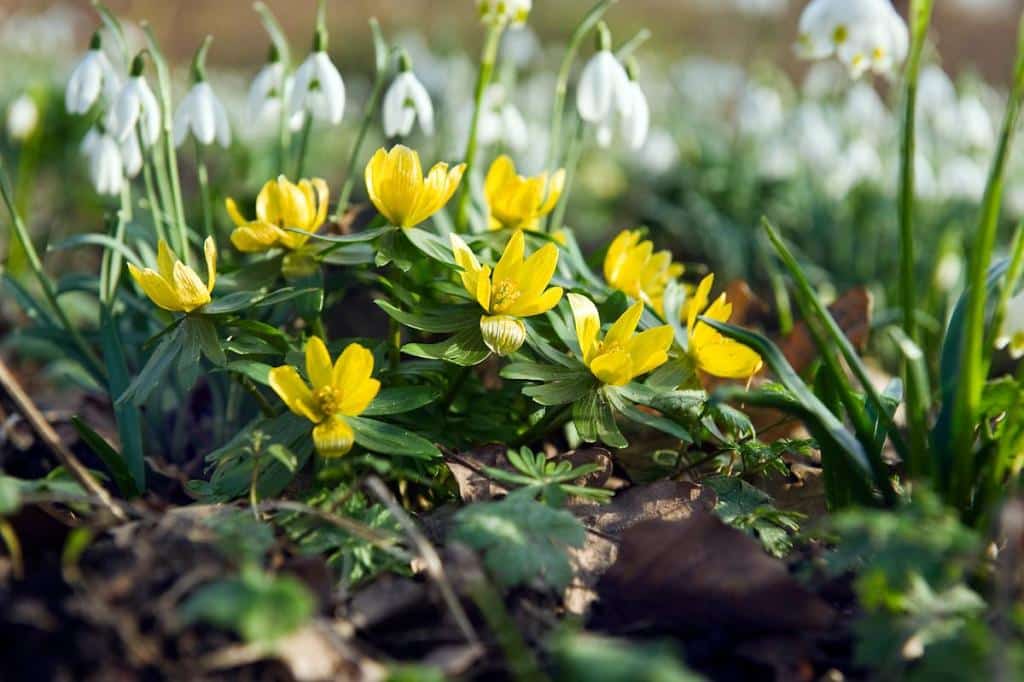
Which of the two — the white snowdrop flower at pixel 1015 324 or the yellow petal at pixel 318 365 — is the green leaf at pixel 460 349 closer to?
the yellow petal at pixel 318 365

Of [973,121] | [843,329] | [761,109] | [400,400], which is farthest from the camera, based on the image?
[761,109]

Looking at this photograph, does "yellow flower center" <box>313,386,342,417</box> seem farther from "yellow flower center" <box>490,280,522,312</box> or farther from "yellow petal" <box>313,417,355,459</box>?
"yellow flower center" <box>490,280,522,312</box>

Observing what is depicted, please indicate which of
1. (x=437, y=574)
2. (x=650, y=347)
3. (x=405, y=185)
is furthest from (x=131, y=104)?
(x=437, y=574)

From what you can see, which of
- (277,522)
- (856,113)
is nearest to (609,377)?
(277,522)

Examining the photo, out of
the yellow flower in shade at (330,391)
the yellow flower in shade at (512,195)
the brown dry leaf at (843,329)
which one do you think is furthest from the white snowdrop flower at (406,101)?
the brown dry leaf at (843,329)

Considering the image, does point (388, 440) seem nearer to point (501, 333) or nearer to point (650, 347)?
point (501, 333)
